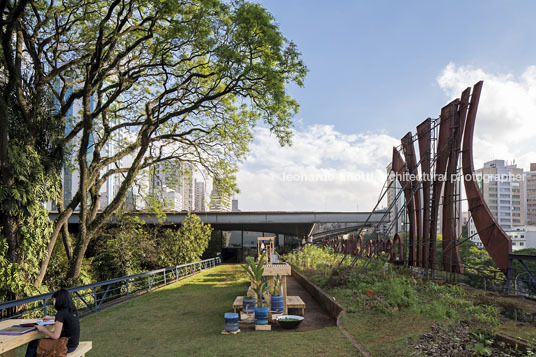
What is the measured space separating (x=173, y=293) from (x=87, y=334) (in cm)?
675

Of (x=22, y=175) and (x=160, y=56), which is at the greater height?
(x=160, y=56)

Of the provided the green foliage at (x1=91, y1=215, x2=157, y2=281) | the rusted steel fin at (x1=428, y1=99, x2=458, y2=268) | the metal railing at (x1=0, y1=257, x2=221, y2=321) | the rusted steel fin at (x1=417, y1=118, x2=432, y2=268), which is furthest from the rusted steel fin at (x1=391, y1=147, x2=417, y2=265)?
the green foliage at (x1=91, y1=215, x2=157, y2=281)

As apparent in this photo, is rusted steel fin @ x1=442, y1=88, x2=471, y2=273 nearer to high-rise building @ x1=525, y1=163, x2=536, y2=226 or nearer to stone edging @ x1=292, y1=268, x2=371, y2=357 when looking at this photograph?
stone edging @ x1=292, y1=268, x2=371, y2=357

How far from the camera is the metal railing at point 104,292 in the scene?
966 centimetres

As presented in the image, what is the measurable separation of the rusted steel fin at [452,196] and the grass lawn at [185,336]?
711cm

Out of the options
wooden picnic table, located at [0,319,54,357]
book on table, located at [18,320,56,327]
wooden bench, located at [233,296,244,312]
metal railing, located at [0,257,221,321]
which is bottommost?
metal railing, located at [0,257,221,321]

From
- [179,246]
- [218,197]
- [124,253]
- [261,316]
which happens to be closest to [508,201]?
[179,246]

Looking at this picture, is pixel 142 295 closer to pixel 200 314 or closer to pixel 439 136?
pixel 200 314

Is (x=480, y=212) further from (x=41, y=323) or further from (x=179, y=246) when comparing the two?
(x=179, y=246)

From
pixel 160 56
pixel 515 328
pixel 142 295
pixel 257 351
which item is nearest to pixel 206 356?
pixel 257 351

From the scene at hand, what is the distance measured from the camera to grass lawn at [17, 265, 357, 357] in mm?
6694

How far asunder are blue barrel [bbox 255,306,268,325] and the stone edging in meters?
1.50

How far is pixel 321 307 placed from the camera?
11.2 metres

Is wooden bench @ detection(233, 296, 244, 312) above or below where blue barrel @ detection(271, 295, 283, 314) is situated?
below
